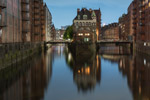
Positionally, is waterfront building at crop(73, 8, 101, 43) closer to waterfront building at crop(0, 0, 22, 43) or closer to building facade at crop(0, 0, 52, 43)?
building facade at crop(0, 0, 52, 43)

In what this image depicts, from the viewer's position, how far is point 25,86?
30016 millimetres

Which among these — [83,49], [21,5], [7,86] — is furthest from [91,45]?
[7,86]

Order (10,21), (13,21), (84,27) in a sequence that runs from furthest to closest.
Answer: (84,27), (13,21), (10,21)

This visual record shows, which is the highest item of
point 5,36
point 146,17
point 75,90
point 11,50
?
point 146,17

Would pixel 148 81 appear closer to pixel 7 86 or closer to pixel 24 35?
pixel 7 86

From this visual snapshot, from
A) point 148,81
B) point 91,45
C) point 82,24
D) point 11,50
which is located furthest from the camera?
point 82,24

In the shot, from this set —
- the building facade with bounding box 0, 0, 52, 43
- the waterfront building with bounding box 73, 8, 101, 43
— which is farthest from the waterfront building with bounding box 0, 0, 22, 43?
the waterfront building with bounding box 73, 8, 101, 43

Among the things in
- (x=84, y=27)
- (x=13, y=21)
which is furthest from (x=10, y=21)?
(x=84, y=27)

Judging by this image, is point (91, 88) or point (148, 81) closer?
point (91, 88)

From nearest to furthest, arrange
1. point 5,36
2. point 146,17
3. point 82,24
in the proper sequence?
point 5,36
point 146,17
point 82,24

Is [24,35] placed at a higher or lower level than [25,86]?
higher

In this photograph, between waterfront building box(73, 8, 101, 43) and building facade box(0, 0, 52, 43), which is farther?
waterfront building box(73, 8, 101, 43)

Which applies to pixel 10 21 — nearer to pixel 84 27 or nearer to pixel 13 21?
pixel 13 21

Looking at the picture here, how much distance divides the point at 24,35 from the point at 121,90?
52572 mm
